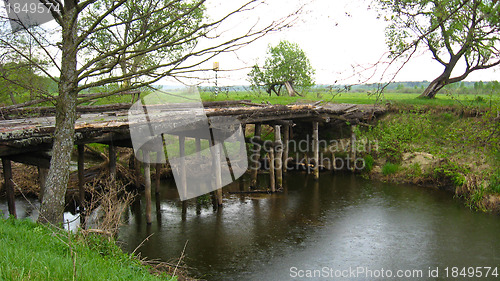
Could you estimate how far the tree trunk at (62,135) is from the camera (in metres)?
5.82

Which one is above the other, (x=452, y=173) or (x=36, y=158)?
(x=36, y=158)

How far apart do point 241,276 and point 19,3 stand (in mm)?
5889

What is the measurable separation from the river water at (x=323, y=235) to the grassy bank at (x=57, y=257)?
2.75 m

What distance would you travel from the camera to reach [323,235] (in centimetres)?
1015

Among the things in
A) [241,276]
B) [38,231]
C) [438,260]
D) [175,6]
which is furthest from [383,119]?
[38,231]

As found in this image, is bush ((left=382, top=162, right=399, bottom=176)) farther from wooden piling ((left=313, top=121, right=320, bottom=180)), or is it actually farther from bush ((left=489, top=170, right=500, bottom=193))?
bush ((left=489, top=170, right=500, bottom=193))

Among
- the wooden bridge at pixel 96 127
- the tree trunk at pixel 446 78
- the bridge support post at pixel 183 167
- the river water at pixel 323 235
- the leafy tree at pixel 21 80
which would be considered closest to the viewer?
the leafy tree at pixel 21 80

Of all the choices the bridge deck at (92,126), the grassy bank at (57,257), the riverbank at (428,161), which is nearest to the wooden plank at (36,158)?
the bridge deck at (92,126)

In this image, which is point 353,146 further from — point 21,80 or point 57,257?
point 57,257

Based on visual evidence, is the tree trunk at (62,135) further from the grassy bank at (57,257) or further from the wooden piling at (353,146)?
the wooden piling at (353,146)

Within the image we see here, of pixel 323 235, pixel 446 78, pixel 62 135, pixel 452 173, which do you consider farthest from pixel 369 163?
pixel 62 135

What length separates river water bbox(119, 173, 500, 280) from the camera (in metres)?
8.29

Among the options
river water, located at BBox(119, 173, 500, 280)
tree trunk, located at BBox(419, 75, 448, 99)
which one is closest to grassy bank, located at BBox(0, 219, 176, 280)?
river water, located at BBox(119, 173, 500, 280)

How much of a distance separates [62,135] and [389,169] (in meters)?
13.4
